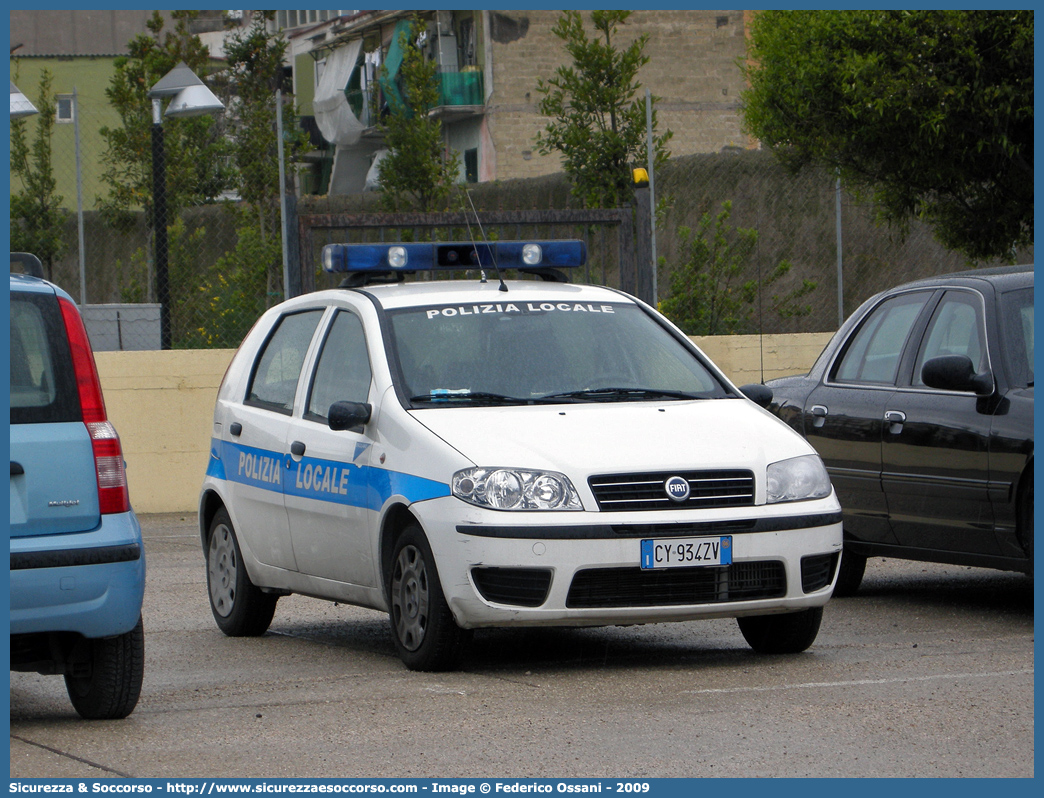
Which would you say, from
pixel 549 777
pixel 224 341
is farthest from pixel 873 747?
pixel 224 341

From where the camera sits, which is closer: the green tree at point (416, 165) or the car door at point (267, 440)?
the car door at point (267, 440)

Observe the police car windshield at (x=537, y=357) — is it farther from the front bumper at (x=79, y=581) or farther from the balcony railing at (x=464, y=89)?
the balcony railing at (x=464, y=89)

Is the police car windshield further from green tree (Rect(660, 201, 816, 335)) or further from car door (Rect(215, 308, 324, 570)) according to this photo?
green tree (Rect(660, 201, 816, 335))

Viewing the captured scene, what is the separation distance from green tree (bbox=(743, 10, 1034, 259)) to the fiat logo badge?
327 inches

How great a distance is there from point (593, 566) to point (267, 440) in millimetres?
2213

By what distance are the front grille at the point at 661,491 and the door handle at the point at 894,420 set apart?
2.16 m

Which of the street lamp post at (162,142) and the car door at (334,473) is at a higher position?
the street lamp post at (162,142)

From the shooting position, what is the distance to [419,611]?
727 cm

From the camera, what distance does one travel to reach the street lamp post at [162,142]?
1625 centimetres

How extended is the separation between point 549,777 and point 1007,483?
3.85 meters

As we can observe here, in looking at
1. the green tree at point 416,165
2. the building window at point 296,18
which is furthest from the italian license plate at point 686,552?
the building window at point 296,18

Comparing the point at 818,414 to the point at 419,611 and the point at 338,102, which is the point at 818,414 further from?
the point at 338,102

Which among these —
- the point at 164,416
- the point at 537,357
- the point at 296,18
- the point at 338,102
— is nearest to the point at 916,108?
the point at 164,416

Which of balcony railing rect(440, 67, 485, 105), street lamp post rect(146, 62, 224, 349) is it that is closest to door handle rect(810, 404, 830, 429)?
street lamp post rect(146, 62, 224, 349)
